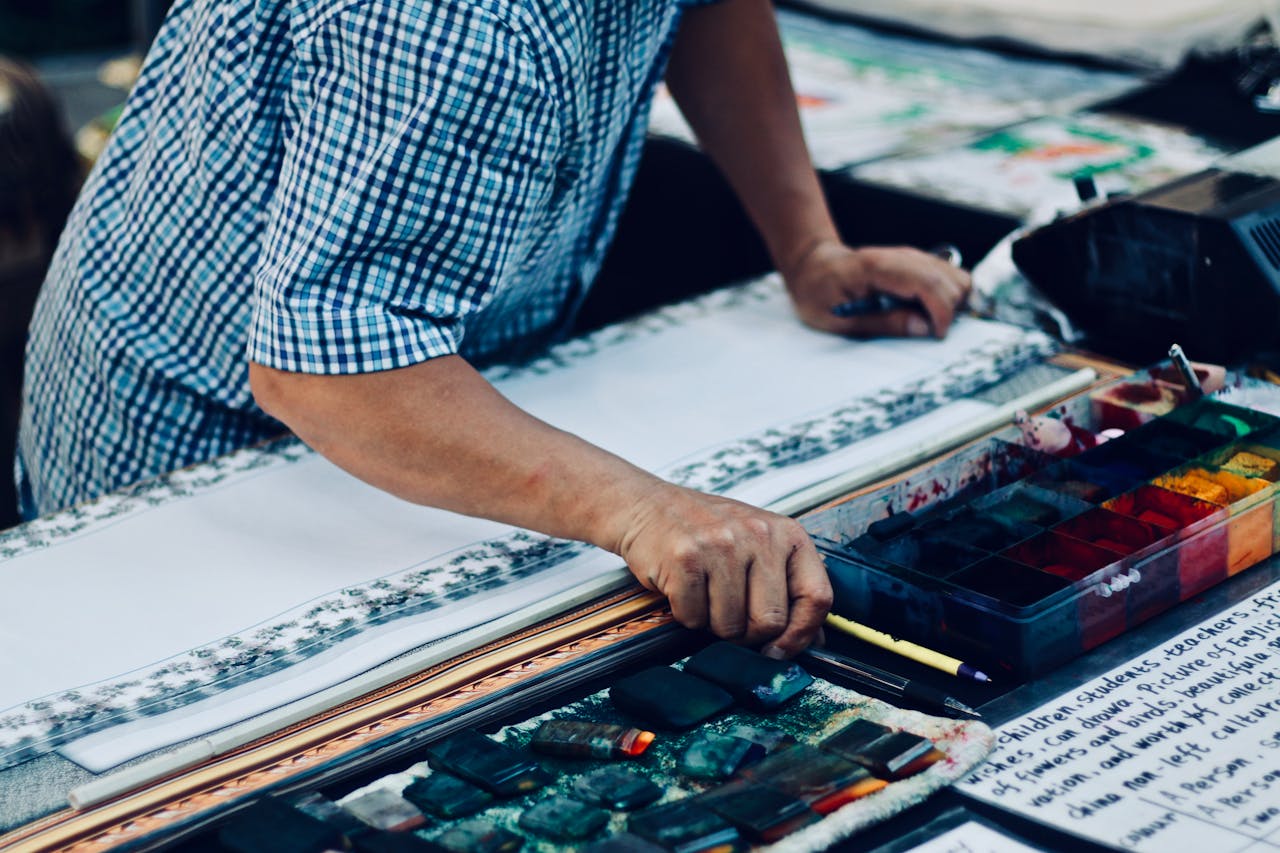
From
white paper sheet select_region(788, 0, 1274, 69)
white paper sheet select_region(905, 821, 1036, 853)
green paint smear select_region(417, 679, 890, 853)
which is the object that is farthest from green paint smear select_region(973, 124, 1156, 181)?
white paper sheet select_region(905, 821, 1036, 853)

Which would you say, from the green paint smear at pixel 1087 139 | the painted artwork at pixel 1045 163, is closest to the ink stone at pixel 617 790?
the painted artwork at pixel 1045 163

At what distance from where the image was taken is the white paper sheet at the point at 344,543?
1067 mm

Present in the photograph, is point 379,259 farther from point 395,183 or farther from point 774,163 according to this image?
point 774,163

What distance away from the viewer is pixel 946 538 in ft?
→ 3.59

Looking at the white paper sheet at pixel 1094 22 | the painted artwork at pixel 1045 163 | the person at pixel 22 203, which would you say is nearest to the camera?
the painted artwork at pixel 1045 163

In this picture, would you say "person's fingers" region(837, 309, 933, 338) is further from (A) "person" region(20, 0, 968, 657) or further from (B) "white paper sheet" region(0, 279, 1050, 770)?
(A) "person" region(20, 0, 968, 657)

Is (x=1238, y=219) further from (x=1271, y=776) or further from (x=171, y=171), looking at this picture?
(x=171, y=171)

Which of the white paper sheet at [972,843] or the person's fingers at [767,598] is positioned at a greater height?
the person's fingers at [767,598]

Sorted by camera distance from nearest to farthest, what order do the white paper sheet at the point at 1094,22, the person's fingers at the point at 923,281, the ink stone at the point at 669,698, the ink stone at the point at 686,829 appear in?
1. the ink stone at the point at 686,829
2. the ink stone at the point at 669,698
3. the person's fingers at the point at 923,281
4. the white paper sheet at the point at 1094,22

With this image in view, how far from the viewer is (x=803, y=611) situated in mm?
1059

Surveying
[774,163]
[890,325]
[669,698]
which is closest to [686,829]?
[669,698]

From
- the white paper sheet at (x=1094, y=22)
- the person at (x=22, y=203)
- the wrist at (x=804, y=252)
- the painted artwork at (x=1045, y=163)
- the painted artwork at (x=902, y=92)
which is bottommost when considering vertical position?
the person at (x=22, y=203)

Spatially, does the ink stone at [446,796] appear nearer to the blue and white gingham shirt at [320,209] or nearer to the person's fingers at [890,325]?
the blue and white gingham shirt at [320,209]

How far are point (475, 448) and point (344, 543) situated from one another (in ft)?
0.67
